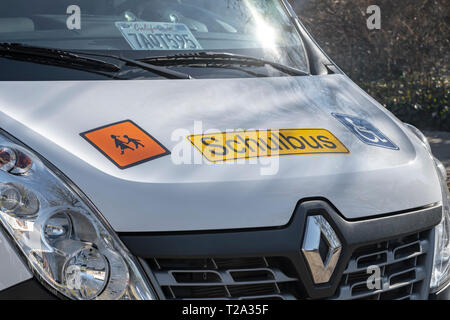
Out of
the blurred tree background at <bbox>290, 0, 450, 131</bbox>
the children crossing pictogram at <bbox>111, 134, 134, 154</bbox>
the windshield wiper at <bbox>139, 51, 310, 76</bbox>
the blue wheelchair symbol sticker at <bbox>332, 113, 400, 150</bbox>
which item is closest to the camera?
the children crossing pictogram at <bbox>111, 134, 134, 154</bbox>

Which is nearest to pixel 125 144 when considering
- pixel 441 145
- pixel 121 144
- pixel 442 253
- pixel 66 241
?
pixel 121 144

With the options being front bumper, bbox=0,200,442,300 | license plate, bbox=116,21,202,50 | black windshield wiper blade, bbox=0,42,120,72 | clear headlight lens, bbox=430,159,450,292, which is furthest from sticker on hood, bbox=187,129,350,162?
license plate, bbox=116,21,202,50

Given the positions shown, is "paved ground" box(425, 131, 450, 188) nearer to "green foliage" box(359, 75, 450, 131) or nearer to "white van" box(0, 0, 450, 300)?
"green foliage" box(359, 75, 450, 131)

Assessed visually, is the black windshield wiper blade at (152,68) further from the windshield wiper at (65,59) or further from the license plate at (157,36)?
the license plate at (157,36)

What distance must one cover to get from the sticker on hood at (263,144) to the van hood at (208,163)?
3 cm

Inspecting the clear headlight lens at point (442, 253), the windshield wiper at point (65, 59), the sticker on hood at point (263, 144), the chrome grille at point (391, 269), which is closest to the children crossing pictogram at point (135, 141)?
the sticker on hood at point (263, 144)

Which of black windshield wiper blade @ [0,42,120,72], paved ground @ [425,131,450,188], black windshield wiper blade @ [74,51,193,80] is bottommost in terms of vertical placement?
paved ground @ [425,131,450,188]

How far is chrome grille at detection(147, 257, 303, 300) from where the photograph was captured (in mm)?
2068

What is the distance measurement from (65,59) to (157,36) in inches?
19.7

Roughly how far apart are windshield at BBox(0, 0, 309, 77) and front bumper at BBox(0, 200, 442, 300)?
996mm

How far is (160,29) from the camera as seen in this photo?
3178 millimetres

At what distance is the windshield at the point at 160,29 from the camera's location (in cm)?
297

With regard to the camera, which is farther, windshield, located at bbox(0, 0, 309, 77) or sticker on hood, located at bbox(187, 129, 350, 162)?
windshield, located at bbox(0, 0, 309, 77)

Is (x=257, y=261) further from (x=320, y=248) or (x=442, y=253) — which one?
(x=442, y=253)
